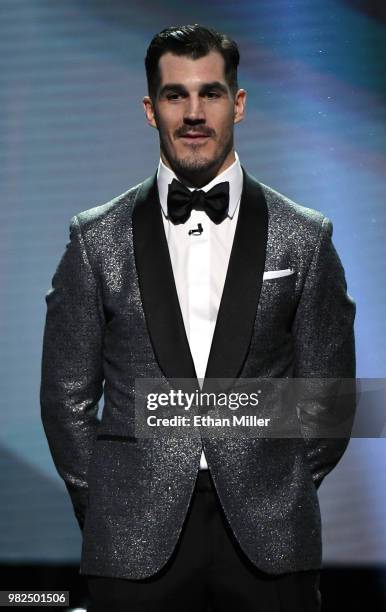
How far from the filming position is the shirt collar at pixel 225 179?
2480mm

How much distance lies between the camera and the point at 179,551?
231cm

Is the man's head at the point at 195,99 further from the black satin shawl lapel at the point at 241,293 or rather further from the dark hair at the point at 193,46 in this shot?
the black satin shawl lapel at the point at 241,293

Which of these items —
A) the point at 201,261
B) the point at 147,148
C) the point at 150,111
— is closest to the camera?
the point at 201,261

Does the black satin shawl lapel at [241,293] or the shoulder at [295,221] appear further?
the shoulder at [295,221]

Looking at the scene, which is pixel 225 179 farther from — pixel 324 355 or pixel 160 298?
pixel 324 355

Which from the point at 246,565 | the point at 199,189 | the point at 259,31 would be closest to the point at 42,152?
the point at 259,31

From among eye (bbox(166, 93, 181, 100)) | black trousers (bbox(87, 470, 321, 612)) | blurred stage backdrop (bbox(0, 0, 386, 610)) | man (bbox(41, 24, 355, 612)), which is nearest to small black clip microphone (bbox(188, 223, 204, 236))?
man (bbox(41, 24, 355, 612))

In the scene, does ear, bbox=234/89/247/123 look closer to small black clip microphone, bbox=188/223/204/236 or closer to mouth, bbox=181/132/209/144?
mouth, bbox=181/132/209/144

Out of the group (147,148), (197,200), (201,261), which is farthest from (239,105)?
(147,148)

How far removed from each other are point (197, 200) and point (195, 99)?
0.64 feet

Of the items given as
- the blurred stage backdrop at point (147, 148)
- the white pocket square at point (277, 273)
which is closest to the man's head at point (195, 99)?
the white pocket square at point (277, 273)

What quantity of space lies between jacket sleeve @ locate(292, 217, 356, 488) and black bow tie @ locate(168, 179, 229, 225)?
0.21m

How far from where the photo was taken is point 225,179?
2482 mm

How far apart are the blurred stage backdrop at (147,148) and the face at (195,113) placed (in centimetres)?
93
